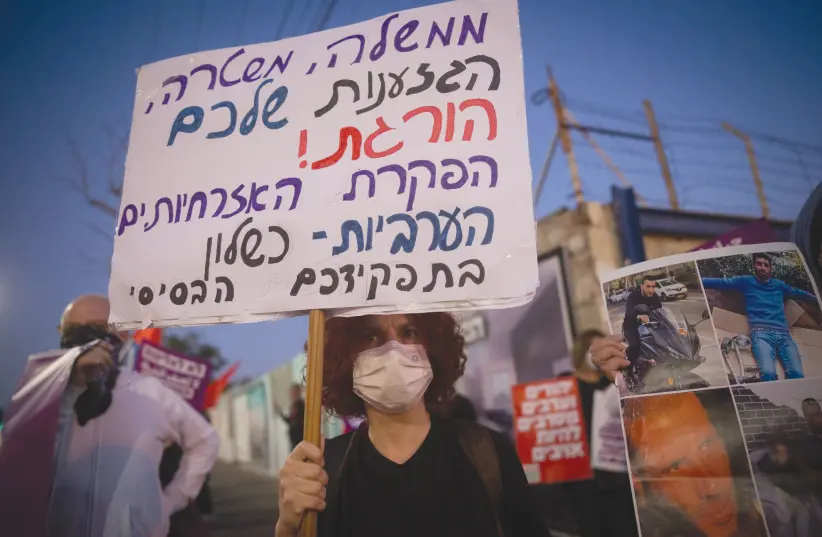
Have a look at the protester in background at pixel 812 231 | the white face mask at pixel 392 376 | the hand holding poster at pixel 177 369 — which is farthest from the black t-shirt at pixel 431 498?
the hand holding poster at pixel 177 369

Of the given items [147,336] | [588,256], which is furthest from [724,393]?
[147,336]

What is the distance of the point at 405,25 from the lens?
5.28 feet

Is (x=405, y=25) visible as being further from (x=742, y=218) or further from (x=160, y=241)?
(x=742, y=218)

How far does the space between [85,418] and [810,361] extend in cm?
274

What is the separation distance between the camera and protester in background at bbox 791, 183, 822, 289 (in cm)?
159

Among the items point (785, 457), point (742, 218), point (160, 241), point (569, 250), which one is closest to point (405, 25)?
point (160, 241)

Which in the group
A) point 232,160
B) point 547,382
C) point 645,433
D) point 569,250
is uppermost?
point 569,250

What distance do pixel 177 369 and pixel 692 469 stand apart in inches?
211

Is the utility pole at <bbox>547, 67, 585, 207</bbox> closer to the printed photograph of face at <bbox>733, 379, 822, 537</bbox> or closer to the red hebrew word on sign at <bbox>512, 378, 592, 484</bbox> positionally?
the red hebrew word on sign at <bbox>512, 378, 592, 484</bbox>

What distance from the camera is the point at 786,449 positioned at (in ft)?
3.81

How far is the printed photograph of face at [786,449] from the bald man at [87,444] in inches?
90.6

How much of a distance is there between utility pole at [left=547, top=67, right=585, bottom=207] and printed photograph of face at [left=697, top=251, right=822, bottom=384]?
559cm

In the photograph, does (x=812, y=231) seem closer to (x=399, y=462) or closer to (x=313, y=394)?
(x=399, y=462)

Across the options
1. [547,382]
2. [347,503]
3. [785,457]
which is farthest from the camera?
[547,382]
